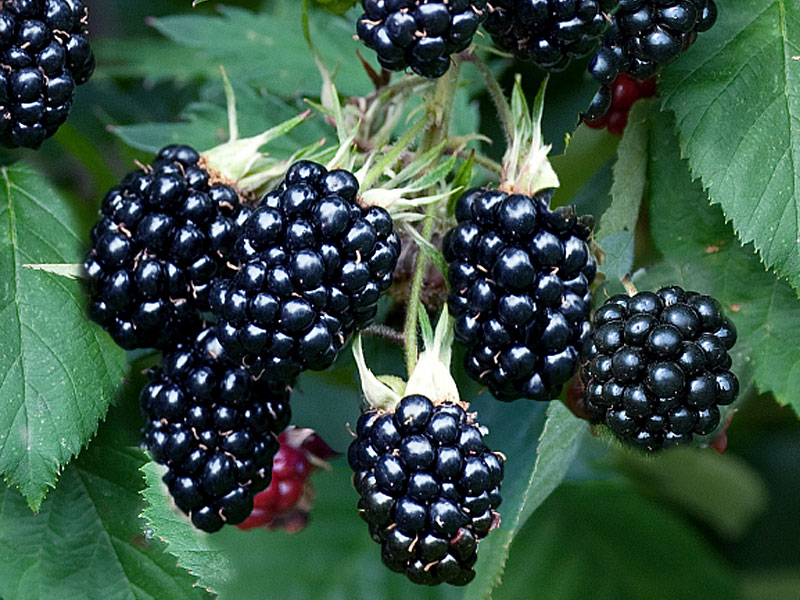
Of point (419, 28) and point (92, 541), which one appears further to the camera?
point (92, 541)

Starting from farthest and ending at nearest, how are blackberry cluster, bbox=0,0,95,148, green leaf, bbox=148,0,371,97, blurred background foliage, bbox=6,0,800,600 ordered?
green leaf, bbox=148,0,371,97, blurred background foliage, bbox=6,0,800,600, blackberry cluster, bbox=0,0,95,148

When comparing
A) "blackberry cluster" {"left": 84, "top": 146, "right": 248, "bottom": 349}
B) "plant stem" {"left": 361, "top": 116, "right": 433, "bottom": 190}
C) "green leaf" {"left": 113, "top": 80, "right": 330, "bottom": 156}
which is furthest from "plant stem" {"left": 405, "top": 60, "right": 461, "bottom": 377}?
"green leaf" {"left": 113, "top": 80, "right": 330, "bottom": 156}

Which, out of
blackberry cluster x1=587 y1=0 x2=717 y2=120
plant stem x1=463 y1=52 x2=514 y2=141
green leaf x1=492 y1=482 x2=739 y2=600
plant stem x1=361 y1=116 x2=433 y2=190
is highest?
blackberry cluster x1=587 y1=0 x2=717 y2=120

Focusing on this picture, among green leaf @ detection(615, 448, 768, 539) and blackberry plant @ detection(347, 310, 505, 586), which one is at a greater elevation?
blackberry plant @ detection(347, 310, 505, 586)

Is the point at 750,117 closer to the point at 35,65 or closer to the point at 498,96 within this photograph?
the point at 498,96

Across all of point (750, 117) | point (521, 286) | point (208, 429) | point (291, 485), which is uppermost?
point (750, 117)

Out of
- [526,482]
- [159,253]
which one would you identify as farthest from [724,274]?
[159,253]

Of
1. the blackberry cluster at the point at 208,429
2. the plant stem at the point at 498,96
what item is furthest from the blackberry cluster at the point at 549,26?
the blackberry cluster at the point at 208,429

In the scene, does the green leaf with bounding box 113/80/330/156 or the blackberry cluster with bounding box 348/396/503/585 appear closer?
the blackberry cluster with bounding box 348/396/503/585

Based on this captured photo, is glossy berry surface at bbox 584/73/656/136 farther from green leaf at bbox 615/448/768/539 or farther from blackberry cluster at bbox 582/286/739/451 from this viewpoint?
green leaf at bbox 615/448/768/539
